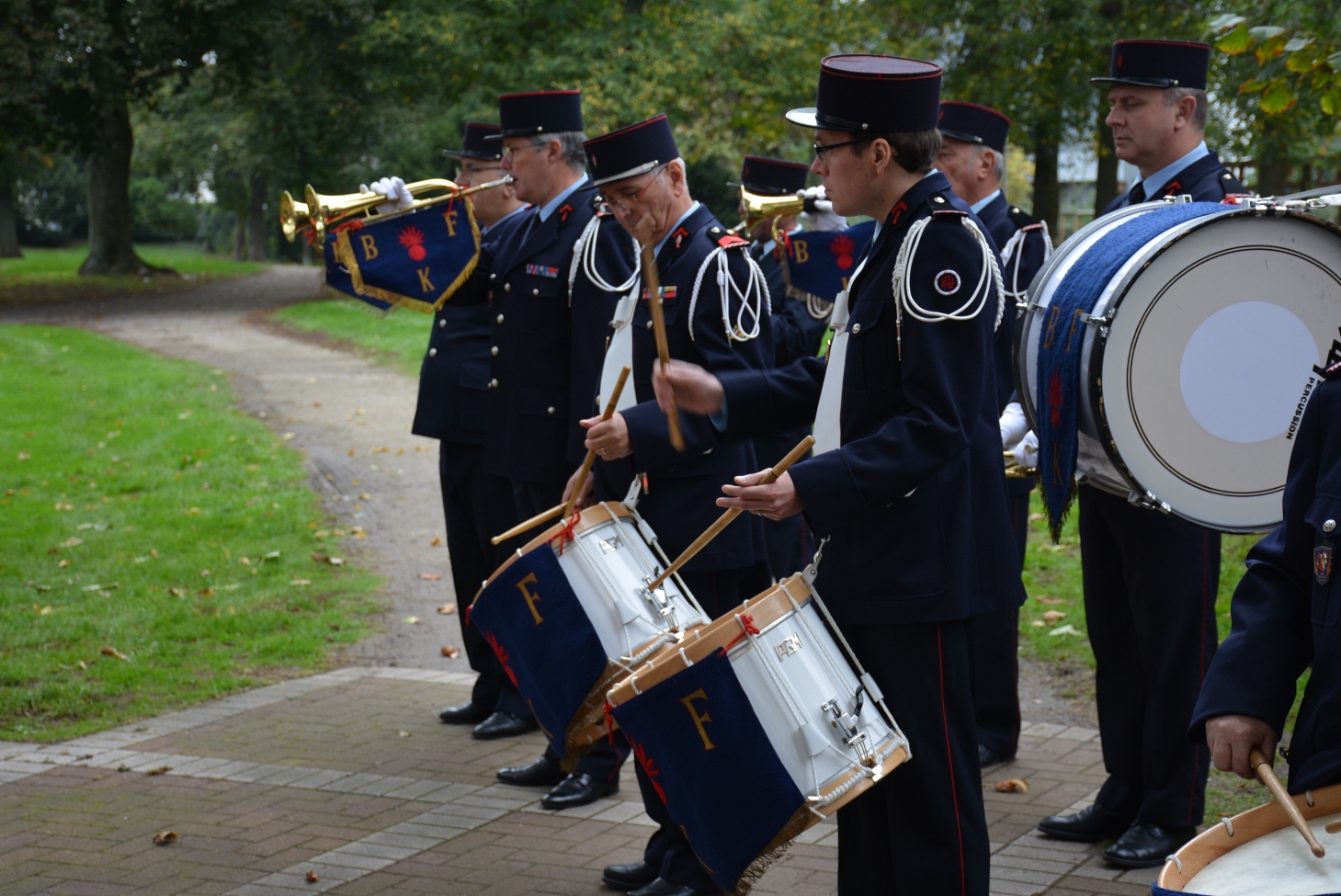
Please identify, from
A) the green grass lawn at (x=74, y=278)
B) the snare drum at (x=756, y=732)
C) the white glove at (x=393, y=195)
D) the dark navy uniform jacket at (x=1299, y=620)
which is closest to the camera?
the dark navy uniform jacket at (x=1299, y=620)

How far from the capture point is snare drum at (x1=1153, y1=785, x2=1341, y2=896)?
1.93 metres

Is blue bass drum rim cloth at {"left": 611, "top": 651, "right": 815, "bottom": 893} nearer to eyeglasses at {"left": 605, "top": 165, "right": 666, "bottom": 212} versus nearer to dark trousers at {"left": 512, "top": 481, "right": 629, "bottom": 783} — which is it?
eyeglasses at {"left": 605, "top": 165, "right": 666, "bottom": 212}

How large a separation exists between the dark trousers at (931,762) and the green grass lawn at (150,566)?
4108 millimetres

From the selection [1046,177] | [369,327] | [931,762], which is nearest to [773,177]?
[931,762]

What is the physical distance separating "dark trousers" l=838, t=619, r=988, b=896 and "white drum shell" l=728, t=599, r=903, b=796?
16 cm

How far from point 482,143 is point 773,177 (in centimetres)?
144

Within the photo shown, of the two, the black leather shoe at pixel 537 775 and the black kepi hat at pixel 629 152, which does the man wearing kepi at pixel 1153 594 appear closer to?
the black kepi hat at pixel 629 152

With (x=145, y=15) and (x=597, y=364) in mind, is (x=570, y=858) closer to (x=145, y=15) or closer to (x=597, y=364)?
(x=597, y=364)

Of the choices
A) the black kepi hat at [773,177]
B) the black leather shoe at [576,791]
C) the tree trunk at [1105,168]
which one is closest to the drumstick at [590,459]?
the black leather shoe at [576,791]

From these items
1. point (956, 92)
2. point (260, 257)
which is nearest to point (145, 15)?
point (956, 92)

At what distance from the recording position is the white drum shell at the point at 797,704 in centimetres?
280

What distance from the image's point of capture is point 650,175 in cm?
407

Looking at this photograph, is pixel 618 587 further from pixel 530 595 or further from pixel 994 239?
pixel 994 239

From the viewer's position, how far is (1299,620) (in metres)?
2.34
